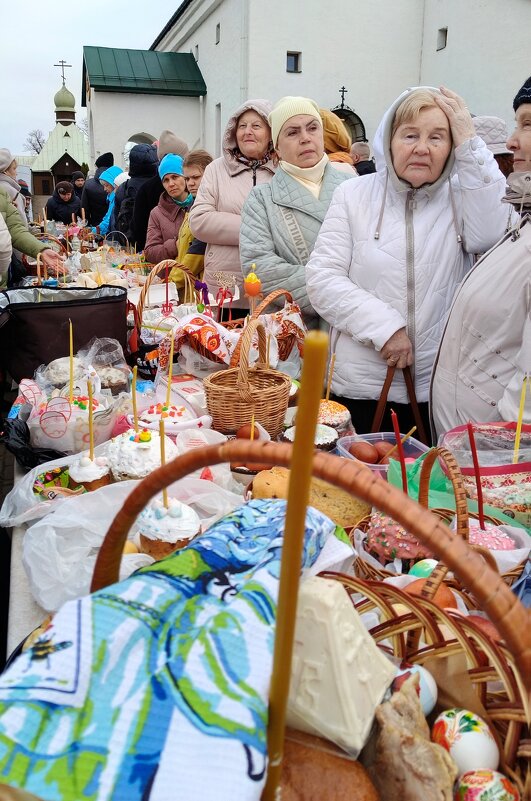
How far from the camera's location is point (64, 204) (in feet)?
35.8

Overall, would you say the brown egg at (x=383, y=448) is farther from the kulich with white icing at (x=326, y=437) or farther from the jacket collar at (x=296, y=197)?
the jacket collar at (x=296, y=197)

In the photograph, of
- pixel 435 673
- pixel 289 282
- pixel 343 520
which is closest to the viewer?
pixel 435 673

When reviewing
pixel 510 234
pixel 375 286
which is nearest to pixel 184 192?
pixel 375 286

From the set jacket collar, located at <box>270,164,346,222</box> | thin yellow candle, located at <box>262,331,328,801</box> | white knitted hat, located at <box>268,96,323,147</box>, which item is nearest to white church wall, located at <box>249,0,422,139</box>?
white knitted hat, located at <box>268,96,323,147</box>

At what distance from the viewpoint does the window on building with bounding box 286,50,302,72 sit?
Result: 1666 cm

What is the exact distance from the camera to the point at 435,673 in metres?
0.92

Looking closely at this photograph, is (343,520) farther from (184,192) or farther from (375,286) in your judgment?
(184,192)

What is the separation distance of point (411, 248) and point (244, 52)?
16.3m

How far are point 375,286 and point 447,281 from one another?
10.8 inches

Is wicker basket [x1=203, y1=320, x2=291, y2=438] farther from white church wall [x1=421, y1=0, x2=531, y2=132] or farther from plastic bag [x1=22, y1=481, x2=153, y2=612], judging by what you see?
white church wall [x1=421, y1=0, x2=531, y2=132]

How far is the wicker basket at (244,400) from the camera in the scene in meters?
2.00

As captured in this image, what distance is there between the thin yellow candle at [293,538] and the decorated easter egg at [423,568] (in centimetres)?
67

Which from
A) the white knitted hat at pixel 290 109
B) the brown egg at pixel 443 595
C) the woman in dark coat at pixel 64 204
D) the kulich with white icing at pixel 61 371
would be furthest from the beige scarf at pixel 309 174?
the woman in dark coat at pixel 64 204

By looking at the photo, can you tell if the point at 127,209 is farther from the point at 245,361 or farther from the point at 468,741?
the point at 468,741
